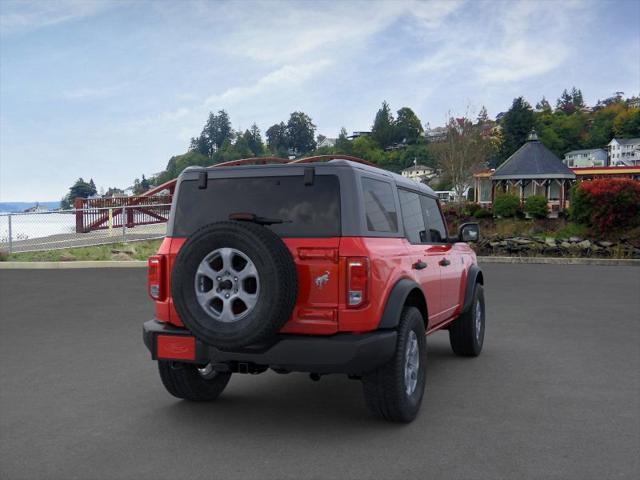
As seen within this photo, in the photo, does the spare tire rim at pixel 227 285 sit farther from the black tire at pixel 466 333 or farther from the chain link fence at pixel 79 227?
the chain link fence at pixel 79 227

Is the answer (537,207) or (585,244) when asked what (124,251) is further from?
(537,207)

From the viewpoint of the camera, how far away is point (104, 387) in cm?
604

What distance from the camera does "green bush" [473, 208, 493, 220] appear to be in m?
29.3

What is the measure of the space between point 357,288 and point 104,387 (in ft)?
9.82

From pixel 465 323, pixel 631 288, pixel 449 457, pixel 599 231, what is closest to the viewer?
pixel 449 457

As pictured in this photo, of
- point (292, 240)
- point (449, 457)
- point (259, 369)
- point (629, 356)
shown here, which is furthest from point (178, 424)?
point (629, 356)

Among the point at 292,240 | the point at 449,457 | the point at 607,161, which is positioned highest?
the point at 607,161

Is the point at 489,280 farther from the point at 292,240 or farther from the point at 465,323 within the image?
the point at 292,240

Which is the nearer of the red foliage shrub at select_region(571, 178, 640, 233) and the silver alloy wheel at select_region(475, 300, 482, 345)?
the silver alloy wheel at select_region(475, 300, 482, 345)

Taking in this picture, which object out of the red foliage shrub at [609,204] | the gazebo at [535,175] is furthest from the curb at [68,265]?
the gazebo at [535,175]

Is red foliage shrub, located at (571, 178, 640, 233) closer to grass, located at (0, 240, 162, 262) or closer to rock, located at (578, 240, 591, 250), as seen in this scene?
rock, located at (578, 240, 591, 250)

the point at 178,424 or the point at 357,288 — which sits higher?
the point at 357,288

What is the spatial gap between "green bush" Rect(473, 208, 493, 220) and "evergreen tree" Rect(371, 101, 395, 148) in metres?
154

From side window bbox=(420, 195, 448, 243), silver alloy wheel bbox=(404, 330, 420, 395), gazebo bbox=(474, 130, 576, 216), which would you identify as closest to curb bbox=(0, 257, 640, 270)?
side window bbox=(420, 195, 448, 243)
